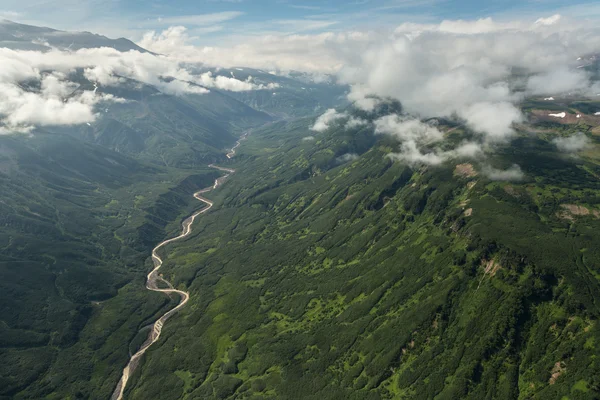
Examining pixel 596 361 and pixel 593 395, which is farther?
pixel 596 361

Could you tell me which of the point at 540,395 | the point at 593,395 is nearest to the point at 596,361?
the point at 593,395

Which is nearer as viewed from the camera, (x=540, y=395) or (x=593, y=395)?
(x=593, y=395)

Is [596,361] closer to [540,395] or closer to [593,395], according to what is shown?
[593,395]

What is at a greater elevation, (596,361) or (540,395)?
(596,361)
